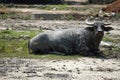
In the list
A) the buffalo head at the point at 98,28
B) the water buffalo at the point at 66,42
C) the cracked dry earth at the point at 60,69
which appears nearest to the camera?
the cracked dry earth at the point at 60,69

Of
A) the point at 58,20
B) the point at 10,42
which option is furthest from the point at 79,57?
the point at 58,20

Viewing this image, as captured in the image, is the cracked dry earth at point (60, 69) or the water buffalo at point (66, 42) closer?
the cracked dry earth at point (60, 69)

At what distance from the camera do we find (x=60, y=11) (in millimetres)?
32125

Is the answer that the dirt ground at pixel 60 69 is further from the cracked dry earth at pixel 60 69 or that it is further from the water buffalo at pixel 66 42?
the water buffalo at pixel 66 42

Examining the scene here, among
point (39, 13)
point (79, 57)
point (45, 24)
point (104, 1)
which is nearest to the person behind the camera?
point (79, 57)

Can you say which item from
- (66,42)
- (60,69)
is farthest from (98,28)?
(60,69)

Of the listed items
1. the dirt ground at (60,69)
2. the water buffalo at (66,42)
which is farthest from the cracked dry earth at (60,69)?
the water buffalo at (66,42)

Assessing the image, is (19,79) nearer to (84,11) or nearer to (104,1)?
(84,11)

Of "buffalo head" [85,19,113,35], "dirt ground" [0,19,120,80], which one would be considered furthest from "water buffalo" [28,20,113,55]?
"dirt ground" [0,19,120,80]

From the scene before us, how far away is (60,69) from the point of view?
41.5 ft

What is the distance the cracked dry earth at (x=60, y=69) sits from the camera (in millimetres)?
Result: 11664

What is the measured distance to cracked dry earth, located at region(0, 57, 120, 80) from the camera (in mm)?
11664

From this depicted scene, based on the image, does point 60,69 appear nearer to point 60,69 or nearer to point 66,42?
point 60,69

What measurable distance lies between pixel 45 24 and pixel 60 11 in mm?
8415
